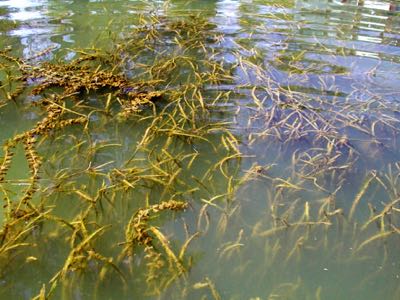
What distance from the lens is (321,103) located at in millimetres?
3809

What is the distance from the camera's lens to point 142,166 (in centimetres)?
307

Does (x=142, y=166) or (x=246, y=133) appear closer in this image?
(x=142, y=166)

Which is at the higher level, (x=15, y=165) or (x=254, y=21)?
(x=254, y=21)

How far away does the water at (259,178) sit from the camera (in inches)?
92.8

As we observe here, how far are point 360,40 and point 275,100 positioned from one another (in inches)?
72.4

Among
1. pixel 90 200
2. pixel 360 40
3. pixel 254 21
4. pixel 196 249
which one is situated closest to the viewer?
pixel 196 249

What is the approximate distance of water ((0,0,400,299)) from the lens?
236 centimetres

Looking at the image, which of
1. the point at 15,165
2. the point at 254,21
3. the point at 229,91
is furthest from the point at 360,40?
the point at 15,165

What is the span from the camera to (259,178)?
3.02 meters

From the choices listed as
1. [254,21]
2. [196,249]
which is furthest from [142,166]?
[254,21]

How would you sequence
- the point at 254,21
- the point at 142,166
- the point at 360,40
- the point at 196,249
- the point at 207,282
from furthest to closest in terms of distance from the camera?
the point at 254,21 < the point at 360,40 < the point at 142,166 < the point at 196,249 < the point at 207,282

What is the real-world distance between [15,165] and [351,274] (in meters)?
2.34

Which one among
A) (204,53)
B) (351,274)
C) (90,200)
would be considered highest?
(204,53)

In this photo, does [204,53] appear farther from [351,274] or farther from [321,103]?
[351,274]
